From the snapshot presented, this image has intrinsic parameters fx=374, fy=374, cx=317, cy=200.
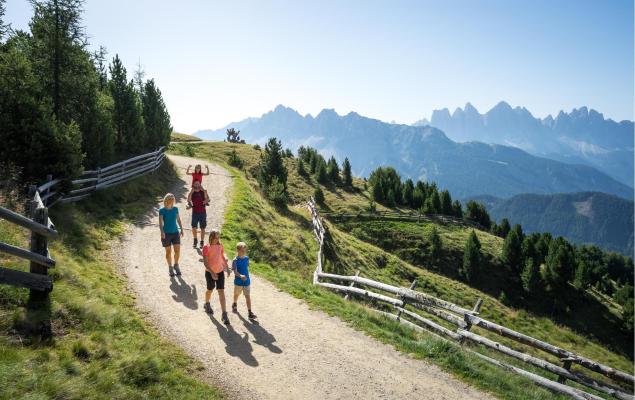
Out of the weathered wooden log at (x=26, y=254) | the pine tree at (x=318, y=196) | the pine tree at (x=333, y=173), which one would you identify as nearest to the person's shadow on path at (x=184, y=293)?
the weathered wooden log at (x=26, y=254)

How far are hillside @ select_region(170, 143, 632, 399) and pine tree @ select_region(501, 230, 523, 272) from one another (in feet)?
6.11

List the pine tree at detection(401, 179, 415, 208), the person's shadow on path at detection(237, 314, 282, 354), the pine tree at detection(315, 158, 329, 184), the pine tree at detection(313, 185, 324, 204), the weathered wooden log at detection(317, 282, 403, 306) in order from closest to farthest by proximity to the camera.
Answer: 1. the person's shadow on path at detection(237, 314, 282, 354)
2. the weathered wooden log at detection(317, 282, 403, 306)
3. the pine tree at detection(313, 185, 324, 204)
4. the pine tree at detection(315, 158, 329, 184)
5. the pine tree at detection(401, 179, 415, 208)

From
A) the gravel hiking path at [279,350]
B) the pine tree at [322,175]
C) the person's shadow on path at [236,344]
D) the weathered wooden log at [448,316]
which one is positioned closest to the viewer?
the gravel hiking path at [279,350]

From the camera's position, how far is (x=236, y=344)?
952 cm

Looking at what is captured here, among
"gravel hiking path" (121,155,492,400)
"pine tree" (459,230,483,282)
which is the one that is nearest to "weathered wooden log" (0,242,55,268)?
"gravel hiking path" (121,155,492,400)

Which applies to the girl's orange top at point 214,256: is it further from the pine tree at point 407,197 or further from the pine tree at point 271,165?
the pine tree at point 407,197

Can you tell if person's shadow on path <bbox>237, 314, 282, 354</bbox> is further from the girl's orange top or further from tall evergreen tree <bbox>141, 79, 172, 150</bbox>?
tall evergreen tree <bbox>141, 79, 172, 150</bbox>

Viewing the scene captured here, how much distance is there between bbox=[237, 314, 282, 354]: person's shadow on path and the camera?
9711 mm

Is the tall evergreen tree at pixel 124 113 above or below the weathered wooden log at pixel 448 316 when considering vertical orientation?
above

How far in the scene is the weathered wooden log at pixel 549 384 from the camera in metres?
9.98

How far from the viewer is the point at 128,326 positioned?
891 centimetres

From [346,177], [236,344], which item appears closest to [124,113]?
[236,344]

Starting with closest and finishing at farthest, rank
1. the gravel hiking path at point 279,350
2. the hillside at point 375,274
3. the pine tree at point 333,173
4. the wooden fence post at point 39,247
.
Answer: the wooden fence post at point 39,247 < the gravel hiking path at point 279,350 < the hillside at point 375,274 < the pine tree at point 333,173

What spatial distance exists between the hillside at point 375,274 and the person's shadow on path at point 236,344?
373 cm
